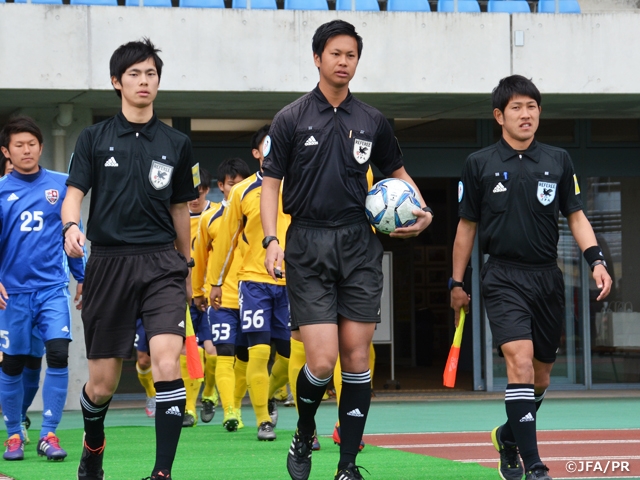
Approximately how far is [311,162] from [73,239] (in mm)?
1380

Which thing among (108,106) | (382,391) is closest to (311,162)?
(108,106)

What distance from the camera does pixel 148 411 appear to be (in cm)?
1259

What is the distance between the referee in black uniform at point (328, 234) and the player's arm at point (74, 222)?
99 centimetres

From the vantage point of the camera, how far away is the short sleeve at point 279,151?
6129 millimetres

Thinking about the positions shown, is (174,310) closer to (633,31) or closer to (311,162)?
(311,162)

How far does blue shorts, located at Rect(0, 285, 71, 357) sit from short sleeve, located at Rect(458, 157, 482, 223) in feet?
10.9

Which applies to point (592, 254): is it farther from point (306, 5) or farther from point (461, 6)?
point (461, 6)

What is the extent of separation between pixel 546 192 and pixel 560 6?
10.3 m

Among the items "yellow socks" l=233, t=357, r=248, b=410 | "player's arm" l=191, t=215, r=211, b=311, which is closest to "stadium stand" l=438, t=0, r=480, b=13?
"player's arm" l=191, t=215, r=211, b=311

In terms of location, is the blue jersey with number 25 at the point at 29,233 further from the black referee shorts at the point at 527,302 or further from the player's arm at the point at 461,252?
the black referee shorts at the point at 527,302

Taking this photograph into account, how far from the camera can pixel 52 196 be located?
8.38 m

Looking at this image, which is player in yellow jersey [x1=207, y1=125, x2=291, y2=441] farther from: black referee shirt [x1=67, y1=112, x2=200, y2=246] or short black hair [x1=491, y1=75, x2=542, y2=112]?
black referee shirt [x1=67, y1=112, x2=200, y2=246]

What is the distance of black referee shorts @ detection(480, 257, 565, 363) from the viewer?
6.18 m

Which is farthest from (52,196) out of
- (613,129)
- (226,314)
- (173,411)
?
(613,129)
